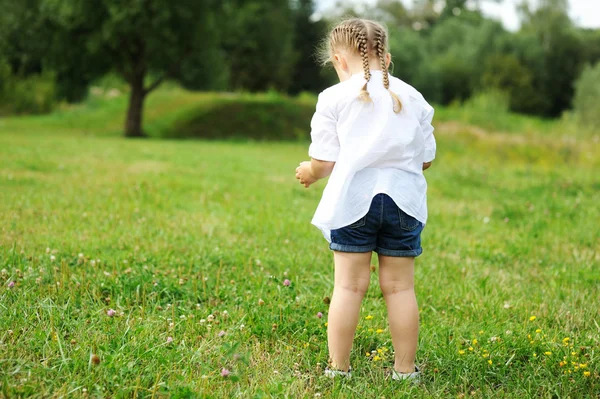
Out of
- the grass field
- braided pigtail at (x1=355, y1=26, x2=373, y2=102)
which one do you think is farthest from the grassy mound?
braided pigtail at (x1=355, y1=26, x2=373, y2=102)

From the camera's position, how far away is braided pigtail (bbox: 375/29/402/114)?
2867mm

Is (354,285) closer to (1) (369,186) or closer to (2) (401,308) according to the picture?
(2) (401,308)

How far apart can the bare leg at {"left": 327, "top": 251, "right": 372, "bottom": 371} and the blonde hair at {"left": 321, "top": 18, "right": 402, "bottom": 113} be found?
29.7 inches

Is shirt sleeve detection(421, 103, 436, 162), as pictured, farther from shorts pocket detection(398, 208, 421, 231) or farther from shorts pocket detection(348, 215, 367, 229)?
shorts pocket detection(348, 215, 367, 229)

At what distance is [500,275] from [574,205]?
361 centimetres

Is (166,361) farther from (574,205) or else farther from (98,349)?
(574,205)

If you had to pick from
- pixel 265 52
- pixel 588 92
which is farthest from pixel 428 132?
pixel 588 92

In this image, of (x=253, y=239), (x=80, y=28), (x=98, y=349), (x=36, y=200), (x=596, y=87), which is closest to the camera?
(x=98, y=349)

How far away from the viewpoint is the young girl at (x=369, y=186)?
111 inches

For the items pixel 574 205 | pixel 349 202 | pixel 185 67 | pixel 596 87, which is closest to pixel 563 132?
pixel 574 205

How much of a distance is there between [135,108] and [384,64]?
20880mm

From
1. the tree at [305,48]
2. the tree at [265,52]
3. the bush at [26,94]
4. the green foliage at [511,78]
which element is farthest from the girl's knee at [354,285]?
the green foliage at [511,78]

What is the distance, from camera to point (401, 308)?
291 centimetres

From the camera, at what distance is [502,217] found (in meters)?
7.25
